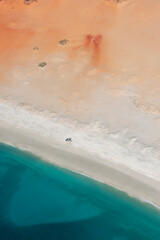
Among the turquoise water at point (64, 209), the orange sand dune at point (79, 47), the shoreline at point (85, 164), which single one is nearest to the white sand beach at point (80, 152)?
the shoreline at point (85, 164)

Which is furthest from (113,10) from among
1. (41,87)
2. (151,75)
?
(41,87)

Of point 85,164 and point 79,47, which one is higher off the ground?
point 79,47

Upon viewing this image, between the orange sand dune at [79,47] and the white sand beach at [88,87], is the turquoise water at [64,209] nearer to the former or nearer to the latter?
the white sand beach at [88,87]

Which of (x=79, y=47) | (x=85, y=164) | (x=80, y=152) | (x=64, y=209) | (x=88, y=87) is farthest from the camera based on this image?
(x=79, y=47)

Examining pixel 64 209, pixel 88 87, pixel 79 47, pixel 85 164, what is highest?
pixel 79 47

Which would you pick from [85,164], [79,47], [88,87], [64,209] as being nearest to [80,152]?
[85,164]

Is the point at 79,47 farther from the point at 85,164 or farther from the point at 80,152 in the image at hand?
the point at 85,164

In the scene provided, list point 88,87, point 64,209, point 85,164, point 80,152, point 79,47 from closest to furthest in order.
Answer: point 64,209 < point 85,164 < point 80,152 < point 88,87 < point 79,47

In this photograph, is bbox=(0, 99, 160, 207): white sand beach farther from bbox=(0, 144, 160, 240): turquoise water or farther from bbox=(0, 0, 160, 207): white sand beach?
bbox=(0, 144, 160, 240): turquoise water

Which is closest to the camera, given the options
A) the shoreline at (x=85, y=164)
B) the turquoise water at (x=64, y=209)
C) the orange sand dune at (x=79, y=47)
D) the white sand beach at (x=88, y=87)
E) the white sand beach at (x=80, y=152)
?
the turquoise water at (x=64, y=209)
